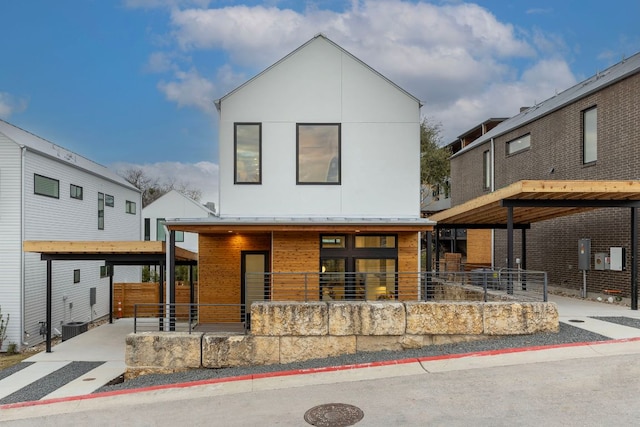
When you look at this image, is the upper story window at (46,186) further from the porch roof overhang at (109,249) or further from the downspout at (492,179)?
the downspout at (492,179)

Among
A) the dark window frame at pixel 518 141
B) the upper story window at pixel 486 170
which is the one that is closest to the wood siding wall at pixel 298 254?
the dark window frame at pixel 518 141

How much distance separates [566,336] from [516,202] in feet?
13.2

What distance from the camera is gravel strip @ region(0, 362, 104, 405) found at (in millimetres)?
9086

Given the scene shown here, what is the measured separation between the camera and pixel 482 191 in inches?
987

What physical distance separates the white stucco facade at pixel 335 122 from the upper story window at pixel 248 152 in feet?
0.45

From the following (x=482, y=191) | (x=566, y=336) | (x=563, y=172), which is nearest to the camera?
(x=566, y=336)

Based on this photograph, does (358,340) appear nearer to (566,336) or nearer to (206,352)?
(206,352)

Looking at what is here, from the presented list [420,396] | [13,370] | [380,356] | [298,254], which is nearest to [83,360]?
[13,370]

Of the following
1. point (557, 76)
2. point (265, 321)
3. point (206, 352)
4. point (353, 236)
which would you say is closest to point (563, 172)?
point (353, 236)

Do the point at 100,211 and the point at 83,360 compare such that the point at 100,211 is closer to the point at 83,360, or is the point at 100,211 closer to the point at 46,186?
the point at 46,186

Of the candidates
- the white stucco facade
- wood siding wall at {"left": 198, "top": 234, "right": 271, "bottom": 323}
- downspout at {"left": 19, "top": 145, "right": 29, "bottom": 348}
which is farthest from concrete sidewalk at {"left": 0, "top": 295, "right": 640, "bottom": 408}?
the white stucco facade

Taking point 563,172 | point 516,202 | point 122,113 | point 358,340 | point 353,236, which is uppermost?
point 122,113

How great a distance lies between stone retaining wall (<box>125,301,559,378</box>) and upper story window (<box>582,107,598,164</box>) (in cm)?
885

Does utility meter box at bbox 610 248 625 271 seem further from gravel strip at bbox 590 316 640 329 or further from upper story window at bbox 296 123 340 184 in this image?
upper story window at bbox 296 123 340 184
